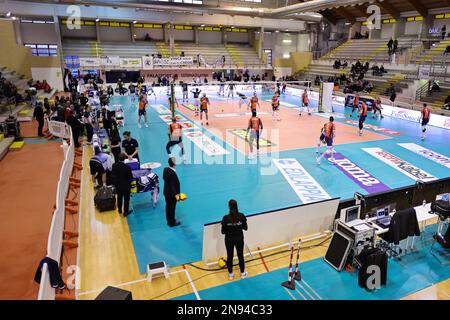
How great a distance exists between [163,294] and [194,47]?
146 ft

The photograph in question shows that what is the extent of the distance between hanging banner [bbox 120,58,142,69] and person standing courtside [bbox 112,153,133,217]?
101 ft

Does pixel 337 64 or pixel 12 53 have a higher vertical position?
pixel 12 53

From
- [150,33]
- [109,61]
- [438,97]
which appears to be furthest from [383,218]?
[150,33]

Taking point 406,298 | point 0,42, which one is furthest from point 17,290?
point 0,42

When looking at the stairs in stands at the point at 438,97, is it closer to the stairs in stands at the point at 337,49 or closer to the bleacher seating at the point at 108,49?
the stairs in stands at the point at 337,49

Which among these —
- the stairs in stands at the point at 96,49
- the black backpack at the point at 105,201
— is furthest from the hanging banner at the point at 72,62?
the black backpack at the point at 105,201

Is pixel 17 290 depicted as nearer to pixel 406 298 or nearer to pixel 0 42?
pixel 406 298

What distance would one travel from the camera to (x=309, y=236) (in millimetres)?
8430

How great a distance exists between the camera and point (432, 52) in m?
32.8

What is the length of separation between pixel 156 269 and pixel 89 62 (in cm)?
3477

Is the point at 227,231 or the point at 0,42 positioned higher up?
the point at 0,42

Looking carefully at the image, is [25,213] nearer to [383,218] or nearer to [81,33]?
[383,218]

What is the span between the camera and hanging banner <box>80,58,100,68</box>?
36250 mm

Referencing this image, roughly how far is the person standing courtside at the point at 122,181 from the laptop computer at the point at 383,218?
633 centimetres
